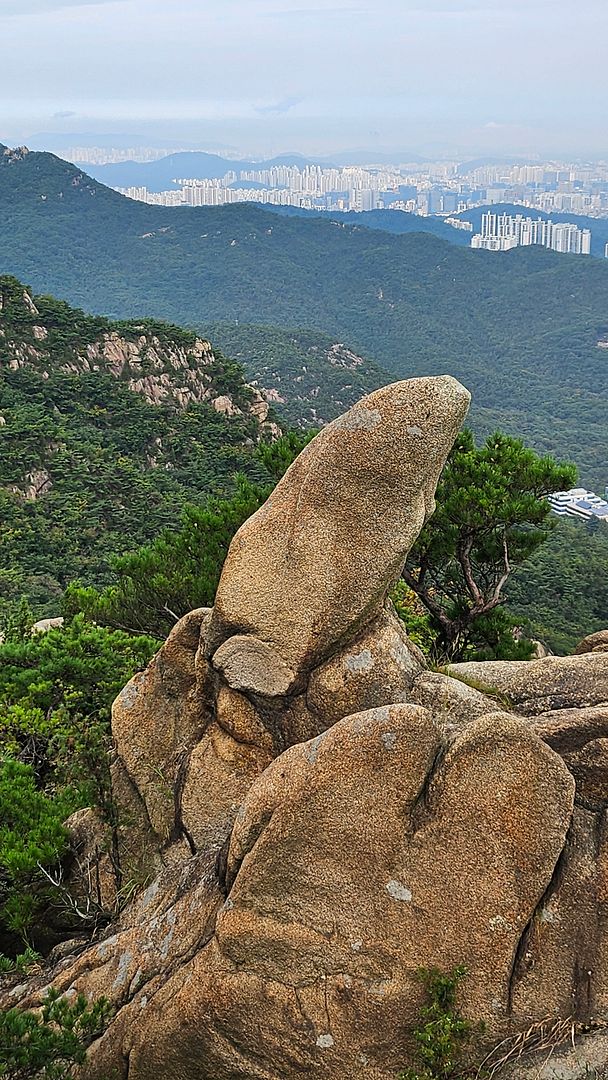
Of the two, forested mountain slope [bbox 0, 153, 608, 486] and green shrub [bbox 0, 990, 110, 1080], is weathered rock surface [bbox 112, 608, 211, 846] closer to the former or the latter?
green shrub [bbox 0, 990, 110, 1080]

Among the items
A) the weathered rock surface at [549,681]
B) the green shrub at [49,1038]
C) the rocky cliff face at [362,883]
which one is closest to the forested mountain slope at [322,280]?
the weathered rock surface at [549,681]

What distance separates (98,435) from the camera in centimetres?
3472

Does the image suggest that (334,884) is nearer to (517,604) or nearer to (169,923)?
(169,923)

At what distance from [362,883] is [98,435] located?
31784 mm

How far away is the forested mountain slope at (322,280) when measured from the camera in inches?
4441

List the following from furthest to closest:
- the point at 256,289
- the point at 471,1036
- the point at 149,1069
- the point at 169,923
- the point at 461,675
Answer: the point at 256,289 → the point at 461,675 → the point at 169,923 → the point at 149,1069 → the point at 471,1036

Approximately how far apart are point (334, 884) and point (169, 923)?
3.58 feet

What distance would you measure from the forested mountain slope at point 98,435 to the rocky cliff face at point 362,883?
Result: 14.5m

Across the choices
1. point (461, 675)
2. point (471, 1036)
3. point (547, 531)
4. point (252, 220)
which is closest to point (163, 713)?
Answer: point (461, 675)

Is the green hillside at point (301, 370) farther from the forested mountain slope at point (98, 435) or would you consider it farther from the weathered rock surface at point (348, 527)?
the weathered rock surface at point (348, 527)

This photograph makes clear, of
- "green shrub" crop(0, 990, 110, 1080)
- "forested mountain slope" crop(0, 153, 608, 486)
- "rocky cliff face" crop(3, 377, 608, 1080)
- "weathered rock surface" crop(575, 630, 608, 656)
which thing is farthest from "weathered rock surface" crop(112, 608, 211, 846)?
"forested mountain slope" crop(0, 153, 608, 486)

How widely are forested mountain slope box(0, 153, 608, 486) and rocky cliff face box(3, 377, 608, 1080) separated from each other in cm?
9434

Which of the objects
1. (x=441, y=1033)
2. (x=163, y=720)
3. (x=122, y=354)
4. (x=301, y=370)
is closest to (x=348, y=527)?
(x=163, y=720)

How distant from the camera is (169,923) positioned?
16.4 feet
